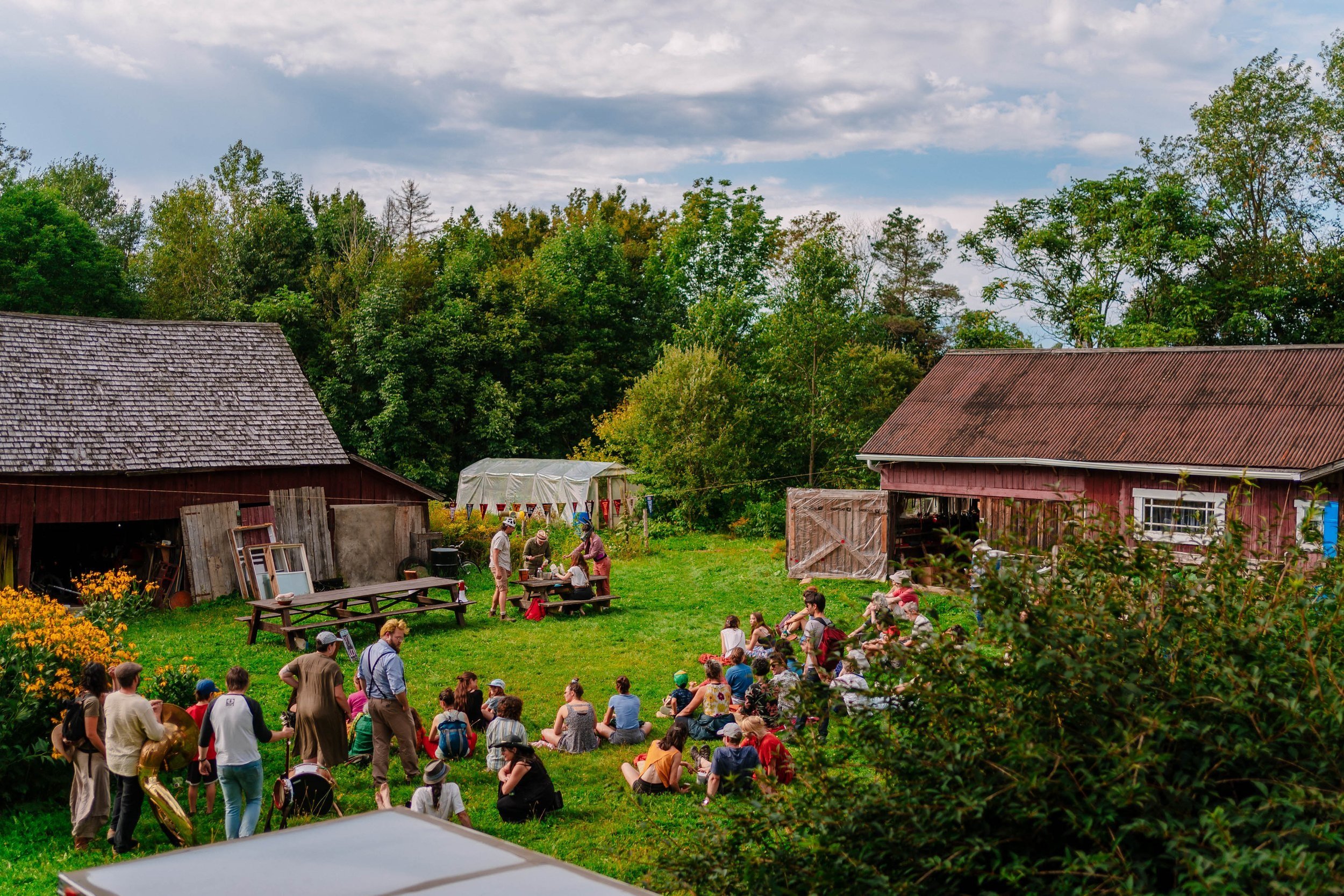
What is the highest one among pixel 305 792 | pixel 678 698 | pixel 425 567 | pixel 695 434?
pixel 695 434

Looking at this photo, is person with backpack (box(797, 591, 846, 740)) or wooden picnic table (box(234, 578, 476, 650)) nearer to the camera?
person with backpack (box(797, 591, 846, 740))

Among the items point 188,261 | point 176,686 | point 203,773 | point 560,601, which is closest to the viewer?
point 203,773

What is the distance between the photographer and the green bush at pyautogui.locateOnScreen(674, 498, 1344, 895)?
4.06m

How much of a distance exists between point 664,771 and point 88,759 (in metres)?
5.13

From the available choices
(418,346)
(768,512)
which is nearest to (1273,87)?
(768,512)

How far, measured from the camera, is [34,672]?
407 inches

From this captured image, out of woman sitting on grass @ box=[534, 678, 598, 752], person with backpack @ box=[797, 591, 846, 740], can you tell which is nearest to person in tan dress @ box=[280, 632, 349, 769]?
woman sitting on grass @ box=[534, 678, 598, 752]

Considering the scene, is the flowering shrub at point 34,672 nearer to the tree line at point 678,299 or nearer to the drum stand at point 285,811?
the drum stand at point 285,811

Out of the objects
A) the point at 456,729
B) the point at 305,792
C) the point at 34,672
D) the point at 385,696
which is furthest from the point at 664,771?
the point at 34,672

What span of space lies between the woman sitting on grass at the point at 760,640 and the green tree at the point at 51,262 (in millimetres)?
33143

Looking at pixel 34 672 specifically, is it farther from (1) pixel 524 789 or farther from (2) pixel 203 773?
(1) pixel 524 789

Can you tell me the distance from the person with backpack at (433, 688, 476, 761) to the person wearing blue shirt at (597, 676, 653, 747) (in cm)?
153

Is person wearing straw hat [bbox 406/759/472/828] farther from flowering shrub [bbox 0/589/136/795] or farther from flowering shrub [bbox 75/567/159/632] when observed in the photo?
flowering shrub [bbox 75/567/159/632]

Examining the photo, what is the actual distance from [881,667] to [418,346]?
3310 cm
